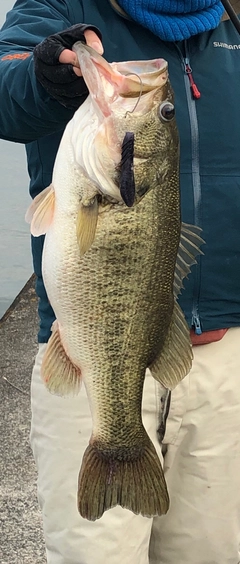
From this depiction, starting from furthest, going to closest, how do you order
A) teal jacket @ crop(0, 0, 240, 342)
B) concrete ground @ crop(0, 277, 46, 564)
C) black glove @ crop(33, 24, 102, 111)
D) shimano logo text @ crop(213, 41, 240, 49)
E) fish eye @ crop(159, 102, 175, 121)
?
concrete ground @ crop(0, 277, 46, 564)
shimano logo text @ crop(213, 41, 240, 49)
teal jacket @ crop(0, 0, 240, 342)
fish eye @ crop(159, 102, 175, 121)
black glove @ crop(33, 24, 102, 111)

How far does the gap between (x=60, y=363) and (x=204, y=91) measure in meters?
0.86

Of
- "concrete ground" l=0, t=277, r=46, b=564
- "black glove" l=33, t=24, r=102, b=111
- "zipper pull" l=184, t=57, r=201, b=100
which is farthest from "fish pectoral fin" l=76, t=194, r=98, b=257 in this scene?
"concrete ground" l=0, t=277, r=46, b=564

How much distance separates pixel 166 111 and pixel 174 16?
581mm

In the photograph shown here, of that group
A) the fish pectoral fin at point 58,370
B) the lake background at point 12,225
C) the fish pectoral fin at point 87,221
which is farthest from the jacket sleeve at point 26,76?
the lake background at point 12,225

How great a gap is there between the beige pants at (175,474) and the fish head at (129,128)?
698 mm

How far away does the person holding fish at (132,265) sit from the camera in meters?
1.58

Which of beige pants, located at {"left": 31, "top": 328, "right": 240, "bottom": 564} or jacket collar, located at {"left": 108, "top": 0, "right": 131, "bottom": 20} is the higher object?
jacket collar, located at {"left": 108, "top": 0, "right": 131, "bottom": 20}

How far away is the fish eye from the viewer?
161 cm

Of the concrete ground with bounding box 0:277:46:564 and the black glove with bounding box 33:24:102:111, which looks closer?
the black glove with bounding box 33:24:102:111

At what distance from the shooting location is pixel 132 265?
65.6 inches

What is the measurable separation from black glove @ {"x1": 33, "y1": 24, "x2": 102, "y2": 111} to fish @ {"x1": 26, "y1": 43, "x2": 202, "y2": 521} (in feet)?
0.12

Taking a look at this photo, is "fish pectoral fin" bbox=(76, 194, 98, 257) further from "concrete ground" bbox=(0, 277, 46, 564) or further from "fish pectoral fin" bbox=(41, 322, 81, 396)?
"concrete ground" bbox=(0, 277, 46, 564)

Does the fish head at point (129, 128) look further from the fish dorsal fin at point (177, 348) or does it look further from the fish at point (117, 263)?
the fish dorsal fin at point (177, 348)

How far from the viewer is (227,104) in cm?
212
